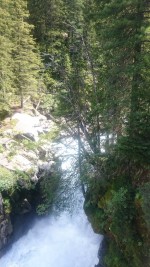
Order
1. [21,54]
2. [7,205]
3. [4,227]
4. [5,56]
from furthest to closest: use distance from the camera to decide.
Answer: [21,54] → [5,56] → [7,205] → [4,227]

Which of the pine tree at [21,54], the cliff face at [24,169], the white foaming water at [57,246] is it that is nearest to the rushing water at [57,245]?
the white foaming water at [57,246]

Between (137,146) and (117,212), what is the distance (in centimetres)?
254

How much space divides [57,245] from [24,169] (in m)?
5.36

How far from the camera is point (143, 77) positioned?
1201 cm

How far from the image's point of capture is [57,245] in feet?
54.6

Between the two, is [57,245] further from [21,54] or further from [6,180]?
[21,54]

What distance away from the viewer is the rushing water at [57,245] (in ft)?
50.5

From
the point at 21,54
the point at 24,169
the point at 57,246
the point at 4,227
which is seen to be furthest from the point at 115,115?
the point at 21,54

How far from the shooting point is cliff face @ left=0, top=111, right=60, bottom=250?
55.2 feet

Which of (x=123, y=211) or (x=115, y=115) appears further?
(x=115, y=115)

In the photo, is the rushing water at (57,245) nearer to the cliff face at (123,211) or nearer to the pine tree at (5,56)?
the cliff face at (123,211)

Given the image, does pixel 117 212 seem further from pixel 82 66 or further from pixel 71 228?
pixel 82 66

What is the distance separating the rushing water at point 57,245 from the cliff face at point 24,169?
0.94 m

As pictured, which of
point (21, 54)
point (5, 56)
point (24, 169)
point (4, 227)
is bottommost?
point (4, 227)
